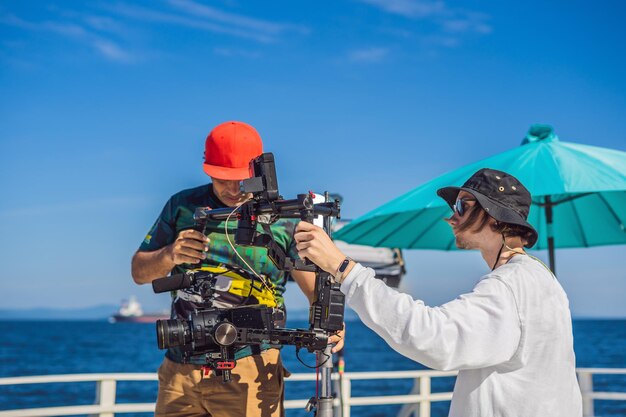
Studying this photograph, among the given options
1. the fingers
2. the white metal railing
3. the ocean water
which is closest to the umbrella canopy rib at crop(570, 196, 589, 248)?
the white metal railing

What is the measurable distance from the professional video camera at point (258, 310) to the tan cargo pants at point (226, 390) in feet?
0.88

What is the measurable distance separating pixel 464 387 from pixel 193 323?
0.89m

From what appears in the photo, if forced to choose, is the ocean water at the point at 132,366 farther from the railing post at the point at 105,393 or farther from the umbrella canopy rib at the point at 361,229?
the railing post at the point at 105,393

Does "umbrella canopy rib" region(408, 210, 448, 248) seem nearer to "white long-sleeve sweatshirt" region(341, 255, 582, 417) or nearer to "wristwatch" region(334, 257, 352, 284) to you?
"white long-sleeve sweatshirt" region(341, 255, 582, 417)

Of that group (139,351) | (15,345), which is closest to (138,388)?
(139,351)

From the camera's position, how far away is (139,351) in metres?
68.5

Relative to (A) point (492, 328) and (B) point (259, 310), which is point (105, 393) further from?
(A) point (492, 328)

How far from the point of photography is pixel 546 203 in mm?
5914

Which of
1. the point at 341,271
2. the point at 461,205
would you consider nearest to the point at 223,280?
the point at 341,271

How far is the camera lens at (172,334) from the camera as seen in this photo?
7.70 ft

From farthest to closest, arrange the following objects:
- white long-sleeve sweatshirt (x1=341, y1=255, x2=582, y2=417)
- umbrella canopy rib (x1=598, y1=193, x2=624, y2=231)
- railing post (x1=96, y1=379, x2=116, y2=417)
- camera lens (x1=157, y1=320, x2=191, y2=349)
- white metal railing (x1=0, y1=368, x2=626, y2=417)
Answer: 1. umbrella canopy rib (x1=598, y1=193, x2=624, y2=231)
2. railing post (x1=96, y1=379, x2=116, y2=417)
3. white metal railing (x1=0, y1=368, x2=626, y2=417)
4. camera lens (x1=157, y1=320, x2=191, y2=349)
5. white long-sleeve sweatshirt (x1=341, y1=255, x2=582, y2=417)

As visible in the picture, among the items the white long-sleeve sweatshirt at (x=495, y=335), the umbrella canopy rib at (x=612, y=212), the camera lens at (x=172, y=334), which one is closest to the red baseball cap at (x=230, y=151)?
the camera lens at (x=172, y=334)

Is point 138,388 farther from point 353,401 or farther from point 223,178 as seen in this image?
point 223,178

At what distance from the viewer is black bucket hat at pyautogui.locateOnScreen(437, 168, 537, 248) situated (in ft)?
6.97
